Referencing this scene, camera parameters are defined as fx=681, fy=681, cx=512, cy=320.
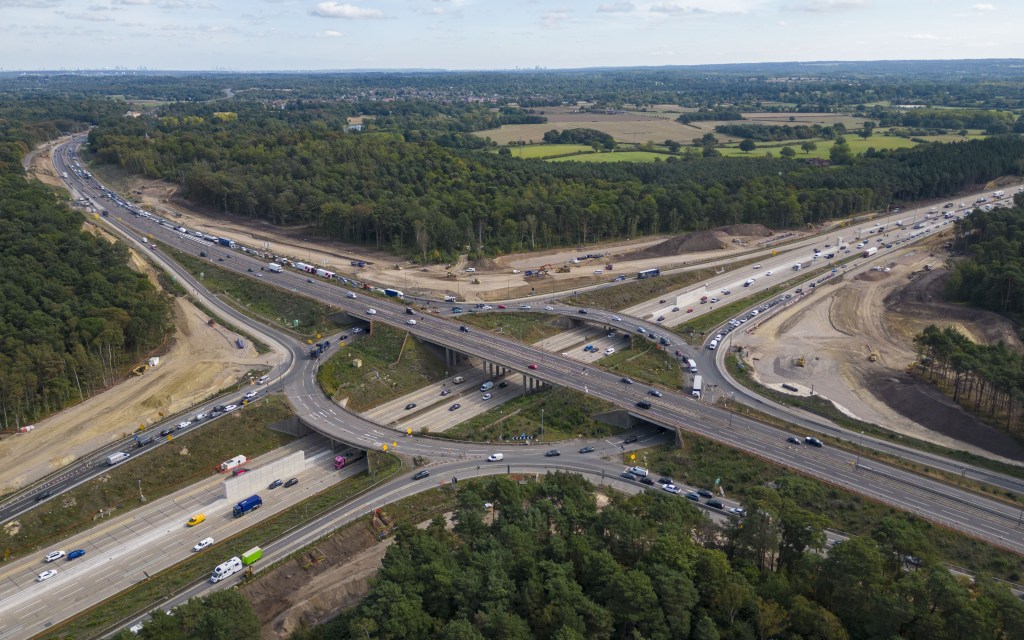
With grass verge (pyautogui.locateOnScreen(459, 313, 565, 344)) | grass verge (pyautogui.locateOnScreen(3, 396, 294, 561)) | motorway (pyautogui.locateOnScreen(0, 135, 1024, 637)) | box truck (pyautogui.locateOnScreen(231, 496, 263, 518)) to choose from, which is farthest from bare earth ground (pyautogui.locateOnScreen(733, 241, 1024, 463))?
grass verge (pyautogui.locateOnScreen(3, 396, 294, 561))

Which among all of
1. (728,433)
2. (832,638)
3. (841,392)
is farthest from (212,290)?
(832,638)

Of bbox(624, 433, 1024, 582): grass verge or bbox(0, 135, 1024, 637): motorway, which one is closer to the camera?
bbox(624, 433, 1024, 582): grass verge

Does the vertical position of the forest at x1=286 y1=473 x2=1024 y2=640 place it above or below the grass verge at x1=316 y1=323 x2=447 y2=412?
above

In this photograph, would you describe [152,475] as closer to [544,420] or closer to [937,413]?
[544,420]

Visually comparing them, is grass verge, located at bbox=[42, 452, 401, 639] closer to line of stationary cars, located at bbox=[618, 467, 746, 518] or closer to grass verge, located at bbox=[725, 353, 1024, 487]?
line of stationary cars, located at bbox=[618, 467, 746, 518]

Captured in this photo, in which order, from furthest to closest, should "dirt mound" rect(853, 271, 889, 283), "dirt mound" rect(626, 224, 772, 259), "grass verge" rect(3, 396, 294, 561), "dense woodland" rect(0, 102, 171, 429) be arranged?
"dirt mound" rect(626, 224, 772, 259)
"dirt mound" rect(853, 271, 889, 283)
"dense woodland" rect(0, 102, 171, 429)
"grass verge" rect(3, 396, 294, 561)

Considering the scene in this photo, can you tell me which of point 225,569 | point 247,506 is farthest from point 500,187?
point 225,569
